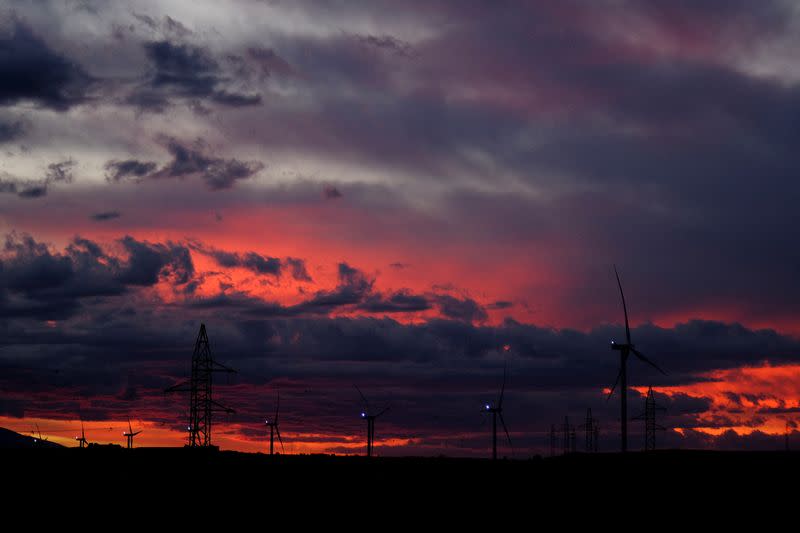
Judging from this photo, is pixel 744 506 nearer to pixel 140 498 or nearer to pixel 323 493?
pixel 323 493

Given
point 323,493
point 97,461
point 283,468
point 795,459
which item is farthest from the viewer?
point 283,468

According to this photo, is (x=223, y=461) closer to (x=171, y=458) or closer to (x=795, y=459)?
(x=171, y=458)

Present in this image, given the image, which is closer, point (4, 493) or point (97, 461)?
point (4, 493)

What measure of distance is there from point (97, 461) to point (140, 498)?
46272 mm

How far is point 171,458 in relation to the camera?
171 meters

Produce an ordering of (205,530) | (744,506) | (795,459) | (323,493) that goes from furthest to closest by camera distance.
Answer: (795,459), (323,493), (744,506), (205,530)

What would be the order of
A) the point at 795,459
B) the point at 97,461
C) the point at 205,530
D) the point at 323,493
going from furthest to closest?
the point at 97,461, the point at 795,459, the point at 323,493, the point at 205,530

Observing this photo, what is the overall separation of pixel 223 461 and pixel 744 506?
4346 inches

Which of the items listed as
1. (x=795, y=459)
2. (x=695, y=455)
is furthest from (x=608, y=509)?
(x=695, y=455)

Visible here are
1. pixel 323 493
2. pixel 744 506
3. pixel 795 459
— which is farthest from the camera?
pixel 795 459

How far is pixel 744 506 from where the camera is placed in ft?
335

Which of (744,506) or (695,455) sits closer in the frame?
(744,506)

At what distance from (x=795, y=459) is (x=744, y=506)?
154ft

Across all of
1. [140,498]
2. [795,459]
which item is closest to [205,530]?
[140,498]
